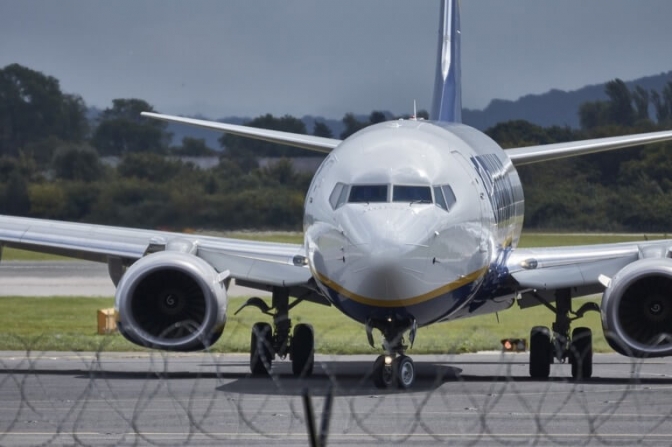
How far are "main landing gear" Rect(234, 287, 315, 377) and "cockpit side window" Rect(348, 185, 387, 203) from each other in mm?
3443

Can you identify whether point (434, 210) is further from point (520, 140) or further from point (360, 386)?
point (520, 140)

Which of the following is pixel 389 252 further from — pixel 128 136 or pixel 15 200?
pixel 128 136

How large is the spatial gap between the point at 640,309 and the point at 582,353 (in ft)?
6.26

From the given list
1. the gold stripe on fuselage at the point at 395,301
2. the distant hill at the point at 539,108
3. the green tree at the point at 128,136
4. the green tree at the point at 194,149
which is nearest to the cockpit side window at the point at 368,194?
the gold stripe on fuselage at the point at 395,301

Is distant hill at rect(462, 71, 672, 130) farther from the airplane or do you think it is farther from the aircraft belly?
the aircraft belly

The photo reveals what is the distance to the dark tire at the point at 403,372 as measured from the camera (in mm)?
16516

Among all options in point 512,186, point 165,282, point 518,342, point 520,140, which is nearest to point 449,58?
point 512,186

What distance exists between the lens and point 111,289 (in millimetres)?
38375

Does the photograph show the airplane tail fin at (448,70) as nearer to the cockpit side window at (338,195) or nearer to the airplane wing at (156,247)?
the airplane wing at (156,247)

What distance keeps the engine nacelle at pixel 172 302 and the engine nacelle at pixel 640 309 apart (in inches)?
188

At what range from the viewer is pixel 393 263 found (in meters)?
15.4

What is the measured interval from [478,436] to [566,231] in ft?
94.3

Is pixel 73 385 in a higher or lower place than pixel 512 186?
lower

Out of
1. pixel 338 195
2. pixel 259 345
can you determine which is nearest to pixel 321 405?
pixel 338 195
